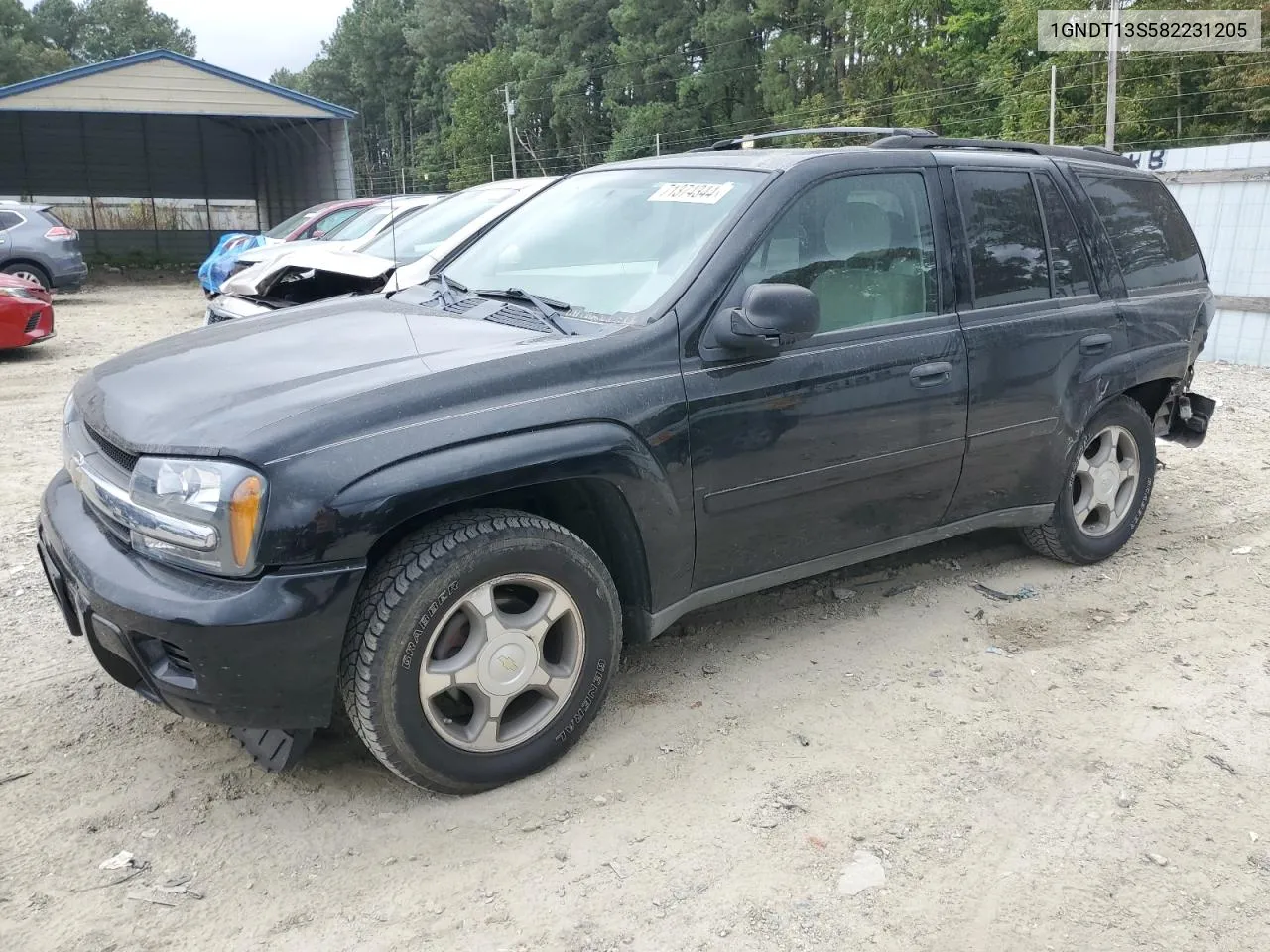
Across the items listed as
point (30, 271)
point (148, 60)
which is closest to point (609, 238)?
point (30, 271)

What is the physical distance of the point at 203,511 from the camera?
2609 mm

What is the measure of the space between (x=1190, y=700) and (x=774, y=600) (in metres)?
1.60

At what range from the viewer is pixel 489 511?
9.82 feet

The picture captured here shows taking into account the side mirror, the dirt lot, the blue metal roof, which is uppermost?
the blue metal roof

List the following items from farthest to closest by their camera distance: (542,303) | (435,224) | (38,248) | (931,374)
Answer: (38,248) < (435,224) < (931,374) < (542,303)

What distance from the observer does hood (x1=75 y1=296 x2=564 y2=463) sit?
107 inches

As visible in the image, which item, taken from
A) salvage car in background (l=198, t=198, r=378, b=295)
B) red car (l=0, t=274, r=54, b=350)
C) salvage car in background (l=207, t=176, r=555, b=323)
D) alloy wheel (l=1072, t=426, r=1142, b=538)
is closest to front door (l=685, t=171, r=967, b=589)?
alloy wheel (l=1072, t=426, r=1142, b=538)

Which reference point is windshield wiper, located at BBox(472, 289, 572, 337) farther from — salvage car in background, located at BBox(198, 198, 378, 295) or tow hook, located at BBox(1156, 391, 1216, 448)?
salvage car in background, located at BBox(198, 198, 378, 295)

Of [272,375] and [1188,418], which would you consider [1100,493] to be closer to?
[1188,418]

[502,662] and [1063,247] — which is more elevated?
[1063,247]

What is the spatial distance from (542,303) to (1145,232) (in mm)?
3010

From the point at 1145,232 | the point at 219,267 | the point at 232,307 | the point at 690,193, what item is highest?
the point at 690,193

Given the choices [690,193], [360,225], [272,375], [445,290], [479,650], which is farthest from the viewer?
[360,225]

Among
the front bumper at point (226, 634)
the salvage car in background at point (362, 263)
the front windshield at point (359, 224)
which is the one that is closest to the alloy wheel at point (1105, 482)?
the front bumper at point (226, 634)
